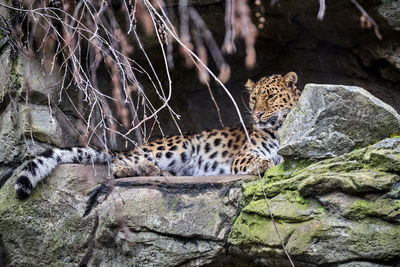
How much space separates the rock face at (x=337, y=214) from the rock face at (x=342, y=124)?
26cm

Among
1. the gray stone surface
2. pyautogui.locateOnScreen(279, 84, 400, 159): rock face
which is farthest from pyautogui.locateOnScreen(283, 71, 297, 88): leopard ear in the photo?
the gray stone surface

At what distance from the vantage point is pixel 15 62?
7516mm

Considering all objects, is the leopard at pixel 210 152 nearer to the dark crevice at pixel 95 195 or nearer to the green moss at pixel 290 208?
the dark crevice at pixel 95 195

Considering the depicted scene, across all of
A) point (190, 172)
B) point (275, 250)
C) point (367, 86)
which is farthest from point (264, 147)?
point (275, 250)

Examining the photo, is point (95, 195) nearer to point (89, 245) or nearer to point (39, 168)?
point (89, 245)

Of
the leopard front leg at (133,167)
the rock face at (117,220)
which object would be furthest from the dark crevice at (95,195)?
the leopard front leg at (133,167)

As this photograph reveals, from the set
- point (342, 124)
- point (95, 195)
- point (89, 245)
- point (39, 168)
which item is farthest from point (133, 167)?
point (342, 124)

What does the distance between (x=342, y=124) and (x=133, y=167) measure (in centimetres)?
299

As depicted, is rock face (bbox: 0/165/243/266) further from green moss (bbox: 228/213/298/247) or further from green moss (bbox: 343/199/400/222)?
green moss (bbox: 343/199/400/222)

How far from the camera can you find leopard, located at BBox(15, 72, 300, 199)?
688 centimetres

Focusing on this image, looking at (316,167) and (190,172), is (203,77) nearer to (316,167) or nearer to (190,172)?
(316,167)

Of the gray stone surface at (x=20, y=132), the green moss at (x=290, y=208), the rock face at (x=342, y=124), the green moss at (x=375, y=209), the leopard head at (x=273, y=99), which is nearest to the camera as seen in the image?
the green moss at (x=375, y=209)

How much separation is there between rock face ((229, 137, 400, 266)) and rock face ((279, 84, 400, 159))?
26 cm

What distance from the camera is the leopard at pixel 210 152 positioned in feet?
22.6
